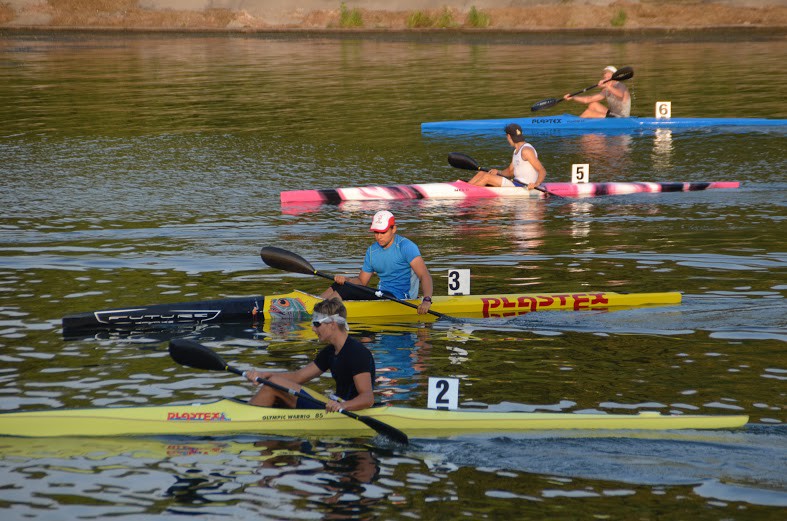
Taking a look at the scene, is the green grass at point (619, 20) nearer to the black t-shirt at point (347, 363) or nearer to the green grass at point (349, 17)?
the green grass at point (349, 17)

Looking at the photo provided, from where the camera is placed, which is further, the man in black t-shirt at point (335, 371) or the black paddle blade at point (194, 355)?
the black paddle blade at point (194, 355)

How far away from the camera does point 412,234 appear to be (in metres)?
18.7

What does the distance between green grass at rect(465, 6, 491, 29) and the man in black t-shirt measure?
4547 cm

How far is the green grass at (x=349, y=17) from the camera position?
5597 centimetres

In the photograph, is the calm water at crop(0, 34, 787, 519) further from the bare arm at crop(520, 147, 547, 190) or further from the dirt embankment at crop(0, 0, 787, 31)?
the dirt embankment at crop(0, 0, 787, 31)

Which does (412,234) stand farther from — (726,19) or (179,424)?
(726,19)

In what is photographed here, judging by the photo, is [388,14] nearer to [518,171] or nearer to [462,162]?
[462,162]

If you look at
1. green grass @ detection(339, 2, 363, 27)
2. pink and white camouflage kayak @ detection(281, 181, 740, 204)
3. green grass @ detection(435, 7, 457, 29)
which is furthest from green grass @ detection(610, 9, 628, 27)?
pink and white camouflage kayak @ detection(281, 181, 740, 204)

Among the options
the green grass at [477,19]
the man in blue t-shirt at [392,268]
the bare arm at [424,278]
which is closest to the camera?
the man in blue t-shirt at [392,268]

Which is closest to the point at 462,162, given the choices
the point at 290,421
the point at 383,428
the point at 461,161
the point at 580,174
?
the point at 461,161

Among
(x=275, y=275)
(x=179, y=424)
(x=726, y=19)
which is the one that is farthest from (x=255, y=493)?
(x=726, y=19)

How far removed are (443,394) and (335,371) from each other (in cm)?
103

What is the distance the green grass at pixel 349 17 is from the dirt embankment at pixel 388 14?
0.05 m

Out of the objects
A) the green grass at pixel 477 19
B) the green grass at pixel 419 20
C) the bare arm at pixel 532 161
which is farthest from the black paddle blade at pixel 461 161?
the green grass at pixel 419 20
